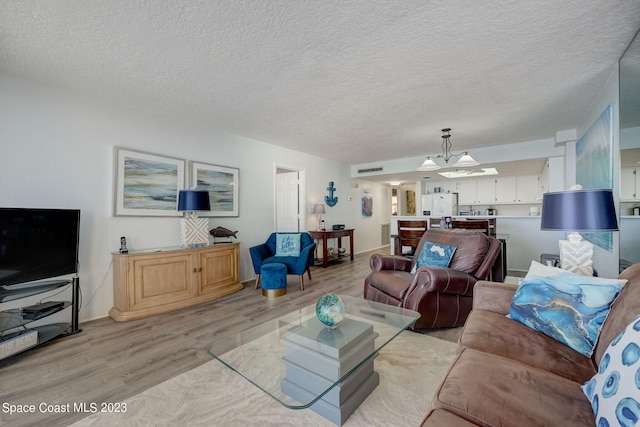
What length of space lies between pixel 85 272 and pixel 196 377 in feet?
6.54

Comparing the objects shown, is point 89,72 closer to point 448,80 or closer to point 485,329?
point 448,80

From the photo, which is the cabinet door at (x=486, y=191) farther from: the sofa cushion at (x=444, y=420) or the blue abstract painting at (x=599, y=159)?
the sofa cushion at (x=444, y=420)

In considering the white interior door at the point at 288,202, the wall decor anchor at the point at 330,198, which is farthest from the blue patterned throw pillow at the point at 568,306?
the wall decor anchor at the point at 330,198

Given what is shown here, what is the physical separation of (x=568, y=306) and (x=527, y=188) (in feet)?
22.0

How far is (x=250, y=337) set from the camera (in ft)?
5.77

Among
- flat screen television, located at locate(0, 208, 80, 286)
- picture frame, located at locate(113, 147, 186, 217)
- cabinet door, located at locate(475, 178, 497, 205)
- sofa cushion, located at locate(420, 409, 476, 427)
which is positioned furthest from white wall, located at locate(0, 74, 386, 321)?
cabinet door, located at locate(475, 178, 497, 205)

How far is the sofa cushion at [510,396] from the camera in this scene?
851mm

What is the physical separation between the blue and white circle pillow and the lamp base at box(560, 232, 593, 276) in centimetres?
138

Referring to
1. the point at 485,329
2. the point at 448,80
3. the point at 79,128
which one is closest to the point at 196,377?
the point at 485,329

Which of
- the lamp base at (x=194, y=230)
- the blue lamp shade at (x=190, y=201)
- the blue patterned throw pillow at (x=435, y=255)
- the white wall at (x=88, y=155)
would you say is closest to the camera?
the white wall at (x=88, y=155)

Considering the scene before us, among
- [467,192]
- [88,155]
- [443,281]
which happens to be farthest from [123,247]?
[467,192]

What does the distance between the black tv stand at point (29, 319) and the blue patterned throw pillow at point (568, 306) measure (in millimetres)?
3540

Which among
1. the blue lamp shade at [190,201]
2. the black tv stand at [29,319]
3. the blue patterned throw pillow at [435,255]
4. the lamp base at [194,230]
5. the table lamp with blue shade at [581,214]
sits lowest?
the black tv stand at [29,319]

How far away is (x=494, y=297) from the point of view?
70.7 inches
